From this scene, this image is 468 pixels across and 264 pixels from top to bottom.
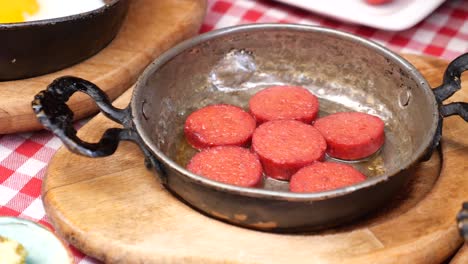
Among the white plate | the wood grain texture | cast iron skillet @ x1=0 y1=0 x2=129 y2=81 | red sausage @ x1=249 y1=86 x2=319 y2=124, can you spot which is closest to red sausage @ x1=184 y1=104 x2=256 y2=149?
red sausage @ x1=249 y1=86 x2=319 y2=124

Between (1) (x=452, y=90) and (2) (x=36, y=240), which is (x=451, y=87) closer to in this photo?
(1) (x=452, y=90)

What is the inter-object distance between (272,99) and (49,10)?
54 centimetres

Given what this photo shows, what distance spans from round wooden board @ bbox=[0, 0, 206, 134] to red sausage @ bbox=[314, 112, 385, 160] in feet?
1.43

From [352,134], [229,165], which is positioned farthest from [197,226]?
[352,134]

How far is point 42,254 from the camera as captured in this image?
3.40 ft

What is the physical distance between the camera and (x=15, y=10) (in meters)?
1.45

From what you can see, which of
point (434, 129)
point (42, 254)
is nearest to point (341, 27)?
Result: point (434, 129)

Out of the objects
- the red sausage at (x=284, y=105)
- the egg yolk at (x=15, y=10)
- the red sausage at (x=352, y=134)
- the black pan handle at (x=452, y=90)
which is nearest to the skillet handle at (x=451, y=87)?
Result: the black pan handle at (x=452, y=90)

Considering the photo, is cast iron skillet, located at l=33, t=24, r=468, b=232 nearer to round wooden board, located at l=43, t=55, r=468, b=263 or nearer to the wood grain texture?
round wooden board, located at l=43, t=55, r=468, b=263

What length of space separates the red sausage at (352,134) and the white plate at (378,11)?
1.54 ft

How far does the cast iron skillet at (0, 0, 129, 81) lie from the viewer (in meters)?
1.31

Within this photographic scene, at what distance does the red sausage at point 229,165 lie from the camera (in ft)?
3.85

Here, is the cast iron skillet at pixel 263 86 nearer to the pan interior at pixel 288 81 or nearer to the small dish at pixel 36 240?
the pan interior at pixel 288 81

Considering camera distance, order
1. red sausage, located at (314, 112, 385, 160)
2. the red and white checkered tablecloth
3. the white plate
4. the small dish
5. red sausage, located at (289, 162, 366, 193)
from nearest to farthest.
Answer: the small dish → red sausage, located at (289, 162, 366, 193) → red sausage, located at (314, 112, 385, 160) → the red and white checkered tablecloth → the white plate
